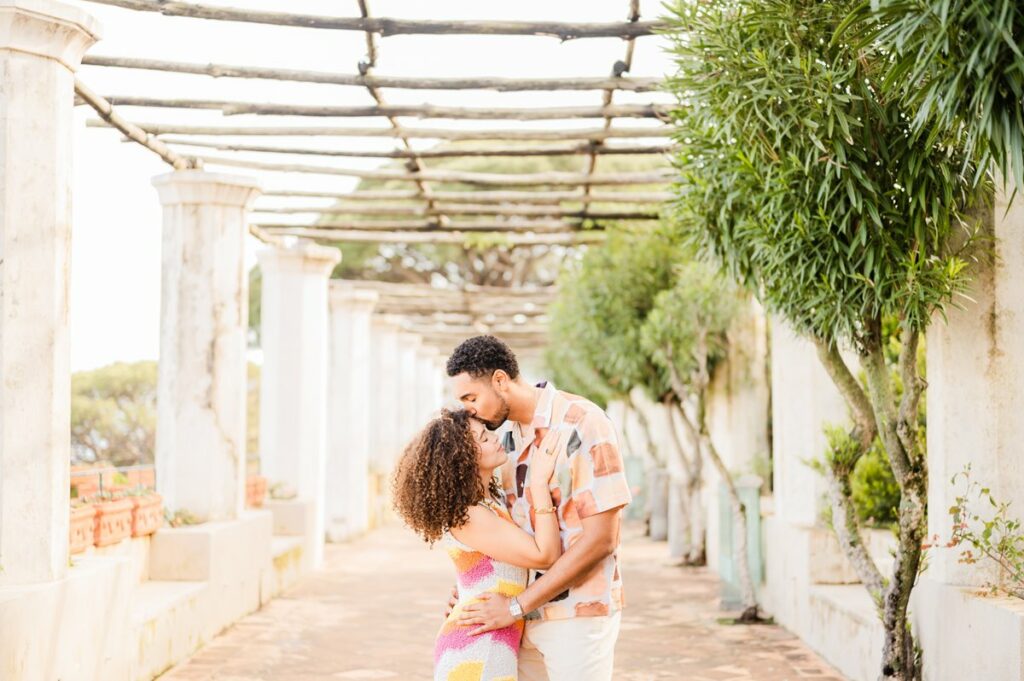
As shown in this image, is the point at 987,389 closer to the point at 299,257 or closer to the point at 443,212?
the point at 443,212

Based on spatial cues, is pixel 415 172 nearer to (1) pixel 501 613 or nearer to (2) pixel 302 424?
(2) pixel 302 424

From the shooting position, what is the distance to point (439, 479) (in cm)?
353

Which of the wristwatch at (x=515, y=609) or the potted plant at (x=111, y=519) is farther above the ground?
the wristwatch at (x=515, y=609)

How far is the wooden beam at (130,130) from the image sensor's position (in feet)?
24.6

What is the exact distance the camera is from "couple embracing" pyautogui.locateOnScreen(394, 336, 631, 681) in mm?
3537

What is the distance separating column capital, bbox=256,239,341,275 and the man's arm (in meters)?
10.6

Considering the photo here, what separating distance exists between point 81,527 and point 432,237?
21.4 ft

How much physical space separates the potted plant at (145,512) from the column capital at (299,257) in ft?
17.3

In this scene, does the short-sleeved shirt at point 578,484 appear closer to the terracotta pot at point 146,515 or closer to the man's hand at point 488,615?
the man's hand at point 488,615

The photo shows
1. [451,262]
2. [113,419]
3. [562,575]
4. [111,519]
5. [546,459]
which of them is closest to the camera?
[562,575]

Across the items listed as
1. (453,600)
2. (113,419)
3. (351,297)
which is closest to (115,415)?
(113,419)

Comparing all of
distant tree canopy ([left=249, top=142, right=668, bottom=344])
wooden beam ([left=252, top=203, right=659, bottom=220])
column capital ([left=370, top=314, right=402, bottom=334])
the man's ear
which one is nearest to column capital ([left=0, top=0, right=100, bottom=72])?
the man's ear

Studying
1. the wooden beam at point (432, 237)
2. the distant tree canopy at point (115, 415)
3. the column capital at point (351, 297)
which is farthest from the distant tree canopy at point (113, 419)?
the wooden beam at point (432, 237)

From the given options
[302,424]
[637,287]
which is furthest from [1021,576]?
[302,424]
